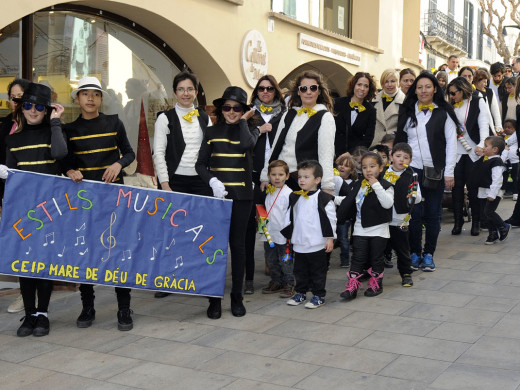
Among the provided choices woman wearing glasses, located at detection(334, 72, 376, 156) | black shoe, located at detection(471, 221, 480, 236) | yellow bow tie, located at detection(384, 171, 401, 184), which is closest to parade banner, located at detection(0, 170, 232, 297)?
yellow bow tie, located at detection(384, 171, 401, 184)

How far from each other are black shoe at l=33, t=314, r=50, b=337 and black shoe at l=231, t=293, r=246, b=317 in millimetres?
1463

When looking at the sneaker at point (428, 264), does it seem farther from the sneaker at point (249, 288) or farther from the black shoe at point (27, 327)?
the black shoe at point (27, 327)

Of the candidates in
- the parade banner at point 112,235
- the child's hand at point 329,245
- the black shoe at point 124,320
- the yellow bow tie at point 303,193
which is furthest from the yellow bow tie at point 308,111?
the black shoe at point 124,320

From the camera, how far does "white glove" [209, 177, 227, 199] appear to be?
5.68 m

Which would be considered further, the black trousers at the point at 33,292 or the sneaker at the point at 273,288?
the sneaker at the point at 273,288

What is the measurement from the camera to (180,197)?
5.73 metres

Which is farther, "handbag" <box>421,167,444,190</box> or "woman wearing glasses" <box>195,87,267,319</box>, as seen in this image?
"handbag" <box>421,167,444,190</box>

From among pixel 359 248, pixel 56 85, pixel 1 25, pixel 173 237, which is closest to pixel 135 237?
pixel 173 237

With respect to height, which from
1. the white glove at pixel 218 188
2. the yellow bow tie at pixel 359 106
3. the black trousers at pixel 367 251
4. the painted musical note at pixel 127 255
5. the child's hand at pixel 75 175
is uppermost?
the yellow bow tie at pixel 359 106

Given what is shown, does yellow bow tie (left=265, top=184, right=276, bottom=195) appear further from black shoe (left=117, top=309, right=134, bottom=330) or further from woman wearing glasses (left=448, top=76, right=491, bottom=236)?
woman wearing glasses (left=448, top=76, right=491, bottom=236)

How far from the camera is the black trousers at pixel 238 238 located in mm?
5875

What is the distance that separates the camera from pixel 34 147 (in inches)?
215

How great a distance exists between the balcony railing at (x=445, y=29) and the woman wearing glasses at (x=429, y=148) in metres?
18.6

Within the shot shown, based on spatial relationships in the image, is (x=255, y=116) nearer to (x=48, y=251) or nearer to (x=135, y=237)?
(x=135, y=237)
